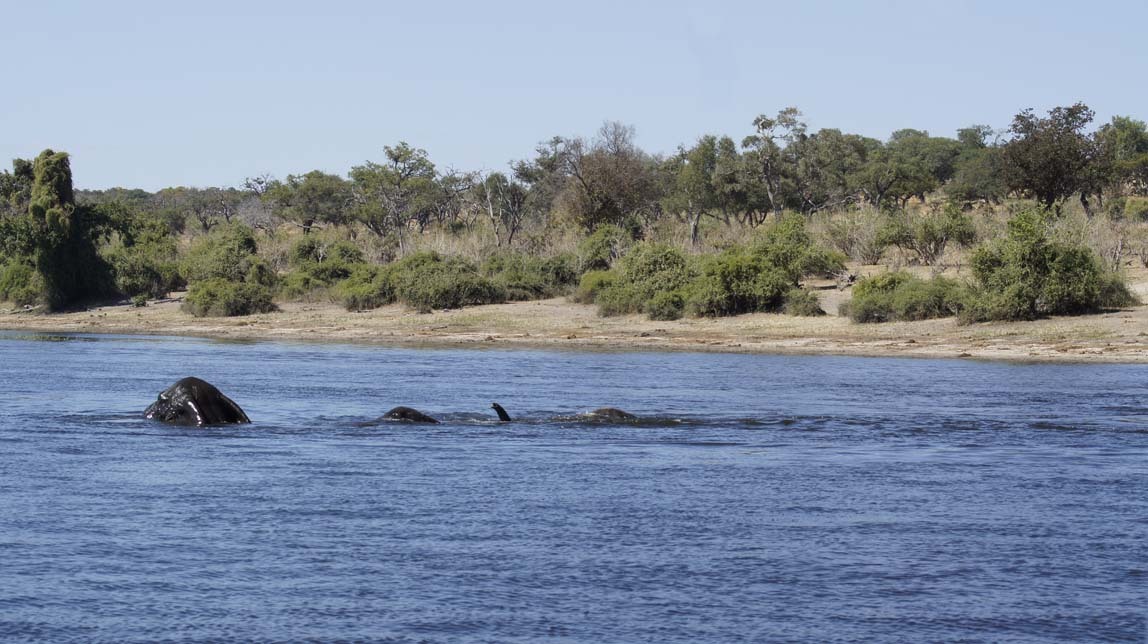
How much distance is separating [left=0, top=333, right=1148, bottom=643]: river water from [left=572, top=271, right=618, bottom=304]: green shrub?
87.2 ft

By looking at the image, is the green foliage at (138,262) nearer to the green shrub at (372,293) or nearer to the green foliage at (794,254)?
the green shrub at (372,293)

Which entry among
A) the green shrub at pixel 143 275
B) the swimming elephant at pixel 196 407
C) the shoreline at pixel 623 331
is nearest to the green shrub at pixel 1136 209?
the shoreline at pixel 623 331

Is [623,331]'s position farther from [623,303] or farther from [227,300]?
[227,300]

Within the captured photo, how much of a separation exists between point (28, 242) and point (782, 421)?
4858 cm

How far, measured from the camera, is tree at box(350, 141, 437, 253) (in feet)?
307

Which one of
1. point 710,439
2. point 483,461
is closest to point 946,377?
point 710,439

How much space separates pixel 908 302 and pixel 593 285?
1465 centimetres

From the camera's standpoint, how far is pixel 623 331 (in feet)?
158

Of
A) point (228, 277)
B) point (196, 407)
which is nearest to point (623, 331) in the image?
point (228, 277)

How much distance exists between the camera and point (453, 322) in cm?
5228

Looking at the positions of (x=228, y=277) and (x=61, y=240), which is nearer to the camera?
(x=61, y=240)

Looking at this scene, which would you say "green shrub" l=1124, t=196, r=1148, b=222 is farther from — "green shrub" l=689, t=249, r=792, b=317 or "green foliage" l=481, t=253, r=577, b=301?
"green foliage" l=481, t=253, r=577, b=301

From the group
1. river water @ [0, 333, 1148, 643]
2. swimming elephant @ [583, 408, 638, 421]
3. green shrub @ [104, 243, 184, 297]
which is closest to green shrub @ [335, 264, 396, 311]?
green shrub @ [104, 243, 184, 297]

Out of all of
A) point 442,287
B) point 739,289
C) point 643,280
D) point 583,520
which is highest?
Answer: point 643,280
